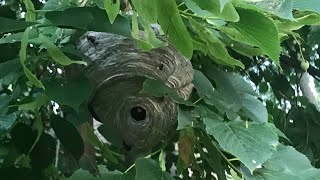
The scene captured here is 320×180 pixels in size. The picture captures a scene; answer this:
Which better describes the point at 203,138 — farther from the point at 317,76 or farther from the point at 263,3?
the point at 317,76

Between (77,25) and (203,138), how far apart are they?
Answer: 0.24 metres

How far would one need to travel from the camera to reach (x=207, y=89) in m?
0.90

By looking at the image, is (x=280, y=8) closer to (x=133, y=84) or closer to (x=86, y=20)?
(x=86, y=20)


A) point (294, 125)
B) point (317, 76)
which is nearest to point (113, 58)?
point (294, 125)

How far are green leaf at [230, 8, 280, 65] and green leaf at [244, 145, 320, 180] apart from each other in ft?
0.73

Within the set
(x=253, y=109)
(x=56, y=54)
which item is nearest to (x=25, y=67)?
(x=56, y=54)

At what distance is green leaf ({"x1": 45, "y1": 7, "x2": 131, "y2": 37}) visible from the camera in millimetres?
734

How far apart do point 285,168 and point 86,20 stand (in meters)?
0.32

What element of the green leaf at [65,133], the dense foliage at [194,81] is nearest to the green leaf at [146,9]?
the dense foliage at [194,81]

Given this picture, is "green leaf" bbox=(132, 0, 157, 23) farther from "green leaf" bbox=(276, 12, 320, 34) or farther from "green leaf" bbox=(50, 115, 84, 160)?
"green leaf" bbox=(50, 115, 84, 160)

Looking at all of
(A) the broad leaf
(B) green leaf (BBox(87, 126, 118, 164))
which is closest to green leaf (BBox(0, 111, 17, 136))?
(A) the broad leaf

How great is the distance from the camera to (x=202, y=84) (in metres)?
0.92

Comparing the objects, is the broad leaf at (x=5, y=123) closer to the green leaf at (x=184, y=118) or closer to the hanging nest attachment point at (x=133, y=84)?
the hanging nest attachment point at (x=133, y=84)

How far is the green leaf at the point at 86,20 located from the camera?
0.73 meters
